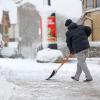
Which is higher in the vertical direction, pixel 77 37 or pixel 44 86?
pixel 77 37

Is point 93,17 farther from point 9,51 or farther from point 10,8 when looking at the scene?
point 10,8

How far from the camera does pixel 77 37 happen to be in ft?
43.7

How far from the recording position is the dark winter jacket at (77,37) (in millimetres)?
13258

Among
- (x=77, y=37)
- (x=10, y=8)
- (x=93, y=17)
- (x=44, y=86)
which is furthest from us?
(x=10, y=8)

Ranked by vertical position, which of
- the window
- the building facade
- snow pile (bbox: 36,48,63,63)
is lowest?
snow pile (bbox: 36,48,63,63)

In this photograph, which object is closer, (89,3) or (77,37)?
(77,37)

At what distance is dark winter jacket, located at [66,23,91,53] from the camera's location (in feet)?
43.5

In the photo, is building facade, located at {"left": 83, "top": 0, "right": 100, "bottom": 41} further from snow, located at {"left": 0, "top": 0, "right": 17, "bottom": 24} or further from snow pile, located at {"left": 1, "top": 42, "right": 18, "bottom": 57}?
snow, located at {"left": 0, "top": 0, "right": 17, "bottom": 24}

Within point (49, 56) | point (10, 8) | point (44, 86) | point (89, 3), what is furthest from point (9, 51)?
point (44, 86)

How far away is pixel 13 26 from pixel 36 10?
5.01 ft

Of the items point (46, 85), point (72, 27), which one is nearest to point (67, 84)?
point (46, 85)

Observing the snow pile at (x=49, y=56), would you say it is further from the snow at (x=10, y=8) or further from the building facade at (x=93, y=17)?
the snow at (x=10, y=8)

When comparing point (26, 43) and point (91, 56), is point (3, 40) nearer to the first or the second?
point (26, 43)

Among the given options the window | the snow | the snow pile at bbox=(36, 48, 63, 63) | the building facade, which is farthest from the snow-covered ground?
the snow
